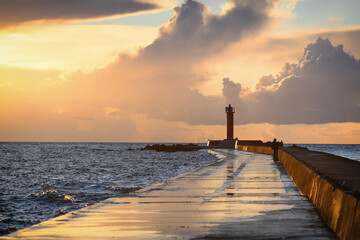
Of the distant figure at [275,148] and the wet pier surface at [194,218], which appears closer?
the wet pier surface at [194,218]

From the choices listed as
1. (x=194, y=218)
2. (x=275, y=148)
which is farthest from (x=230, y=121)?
(x=194, y=218)

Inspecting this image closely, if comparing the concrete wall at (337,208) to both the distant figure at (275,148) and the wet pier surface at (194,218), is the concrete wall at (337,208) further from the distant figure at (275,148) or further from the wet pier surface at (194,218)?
the distant figure at (275,148)

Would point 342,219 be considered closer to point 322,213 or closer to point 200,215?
point 322,213

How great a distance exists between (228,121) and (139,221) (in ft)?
228

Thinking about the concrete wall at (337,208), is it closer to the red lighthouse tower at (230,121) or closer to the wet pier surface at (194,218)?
the wet pier surface at (194,218)

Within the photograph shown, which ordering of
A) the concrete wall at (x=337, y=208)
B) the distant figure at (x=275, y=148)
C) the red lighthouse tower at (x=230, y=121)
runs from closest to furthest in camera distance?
the concrete wall at (x=337, y=208) → the distant figure at (x=275, y=148) → the red lighthouse tower at (x=230, y=121)

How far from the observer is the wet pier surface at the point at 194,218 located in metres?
5.55

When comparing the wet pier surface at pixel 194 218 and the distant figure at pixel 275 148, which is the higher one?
the distant figure at pixel 275 148

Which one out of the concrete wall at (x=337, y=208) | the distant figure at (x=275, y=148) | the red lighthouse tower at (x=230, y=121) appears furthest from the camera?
the red lighthouse tower at (x=230, y=121)

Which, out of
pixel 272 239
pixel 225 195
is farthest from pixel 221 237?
pixel 225 195

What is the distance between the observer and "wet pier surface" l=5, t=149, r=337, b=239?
5.55 meters

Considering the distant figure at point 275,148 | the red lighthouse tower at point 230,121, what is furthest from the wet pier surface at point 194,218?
the red lighthouse tower at point 230,121

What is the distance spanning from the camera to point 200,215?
711 centimetres

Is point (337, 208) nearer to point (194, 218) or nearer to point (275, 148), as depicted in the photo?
point (194, 218)
